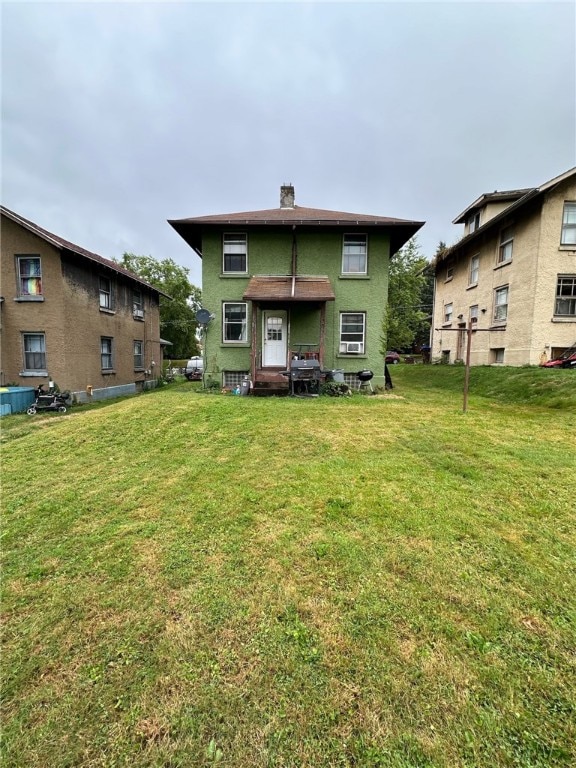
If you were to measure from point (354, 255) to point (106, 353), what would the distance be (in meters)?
12.0

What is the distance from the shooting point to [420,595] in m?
2.41

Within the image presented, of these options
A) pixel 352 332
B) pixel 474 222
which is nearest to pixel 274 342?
pixel 352 332

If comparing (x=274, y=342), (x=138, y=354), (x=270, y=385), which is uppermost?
(x=274, y=342)

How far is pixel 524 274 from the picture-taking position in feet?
45.9

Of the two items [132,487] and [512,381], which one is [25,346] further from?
[512,381]

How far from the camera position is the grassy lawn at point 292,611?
5.23 ft

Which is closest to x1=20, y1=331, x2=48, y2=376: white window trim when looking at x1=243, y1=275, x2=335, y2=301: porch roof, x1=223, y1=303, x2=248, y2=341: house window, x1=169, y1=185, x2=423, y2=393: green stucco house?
x1=169, y1=185, x2=423, y2=393: green stucco house

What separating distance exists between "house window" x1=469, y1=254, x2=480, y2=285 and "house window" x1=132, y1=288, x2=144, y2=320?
60.7 feet

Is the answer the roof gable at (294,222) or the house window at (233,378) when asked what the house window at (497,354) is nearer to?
the roof gable at (294,222)

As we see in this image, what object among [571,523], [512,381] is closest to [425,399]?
[512,381]

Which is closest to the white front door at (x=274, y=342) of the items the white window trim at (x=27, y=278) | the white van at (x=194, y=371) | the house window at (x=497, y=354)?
the white window trim at (x=27, y=278)

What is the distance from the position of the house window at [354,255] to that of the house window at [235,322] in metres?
4.27

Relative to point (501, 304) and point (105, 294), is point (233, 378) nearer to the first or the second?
point (105, 294)

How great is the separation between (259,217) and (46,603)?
13.1m
